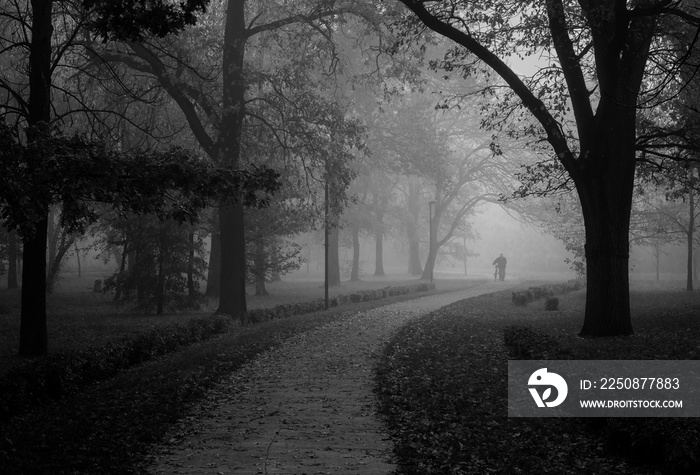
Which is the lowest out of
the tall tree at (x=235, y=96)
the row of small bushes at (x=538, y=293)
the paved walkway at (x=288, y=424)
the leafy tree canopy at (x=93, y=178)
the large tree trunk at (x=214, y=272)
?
the paved walkway at (x=288, y=424)

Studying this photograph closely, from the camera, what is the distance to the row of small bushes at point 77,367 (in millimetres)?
7559

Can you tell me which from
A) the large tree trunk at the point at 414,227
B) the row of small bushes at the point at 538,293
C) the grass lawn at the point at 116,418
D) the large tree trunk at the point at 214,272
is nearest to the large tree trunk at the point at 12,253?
the large tree trunk at the point at 214,272

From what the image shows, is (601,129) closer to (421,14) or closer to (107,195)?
(421,14)

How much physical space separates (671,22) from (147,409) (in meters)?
13.0

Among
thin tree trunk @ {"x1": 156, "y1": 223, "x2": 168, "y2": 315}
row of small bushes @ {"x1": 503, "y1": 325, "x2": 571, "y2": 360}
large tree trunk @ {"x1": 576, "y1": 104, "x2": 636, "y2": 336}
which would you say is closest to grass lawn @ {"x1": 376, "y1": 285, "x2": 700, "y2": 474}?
row of small bushes @ {"x1": 503, "y1": 325, "x2": 571, "y2": 360}

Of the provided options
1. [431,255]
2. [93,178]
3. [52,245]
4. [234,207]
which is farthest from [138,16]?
[431,255]

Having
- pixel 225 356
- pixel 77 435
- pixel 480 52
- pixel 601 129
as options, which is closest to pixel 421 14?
pixel 480 52

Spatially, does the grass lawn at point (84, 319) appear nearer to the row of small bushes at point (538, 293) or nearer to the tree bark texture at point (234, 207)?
the tree bark texture at point (234, 207)

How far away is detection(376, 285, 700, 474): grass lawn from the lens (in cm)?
533

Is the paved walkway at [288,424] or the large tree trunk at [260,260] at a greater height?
the large tree trunk at [260,260]

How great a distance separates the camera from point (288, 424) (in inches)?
271

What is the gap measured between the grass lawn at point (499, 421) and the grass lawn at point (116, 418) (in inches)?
107

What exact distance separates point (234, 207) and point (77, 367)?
902 cm

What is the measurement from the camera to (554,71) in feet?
44.0
